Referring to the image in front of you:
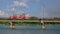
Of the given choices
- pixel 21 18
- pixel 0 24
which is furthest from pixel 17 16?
pixel 0 24

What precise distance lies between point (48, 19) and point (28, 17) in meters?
8.98

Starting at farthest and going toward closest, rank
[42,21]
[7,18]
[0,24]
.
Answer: [0,24], [7,18], [42,21]

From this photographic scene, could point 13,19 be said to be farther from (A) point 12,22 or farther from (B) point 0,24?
(B) point 0,24

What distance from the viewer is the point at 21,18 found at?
9794 centimetres

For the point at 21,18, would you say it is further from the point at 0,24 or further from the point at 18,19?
the point at 0,24

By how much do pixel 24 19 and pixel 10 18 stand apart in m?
6.25

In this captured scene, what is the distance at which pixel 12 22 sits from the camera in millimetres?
93062

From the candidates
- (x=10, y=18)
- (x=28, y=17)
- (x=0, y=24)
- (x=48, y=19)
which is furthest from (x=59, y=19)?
(x=0, y=24)

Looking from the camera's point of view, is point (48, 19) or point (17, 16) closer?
point (48, 19)

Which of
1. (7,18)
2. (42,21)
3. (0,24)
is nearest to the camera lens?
(42,21)

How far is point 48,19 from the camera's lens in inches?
3669

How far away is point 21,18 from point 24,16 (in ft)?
8.19

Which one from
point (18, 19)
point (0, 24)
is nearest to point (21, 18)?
point (18, 19)

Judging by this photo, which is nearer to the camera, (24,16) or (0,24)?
(24,16)
